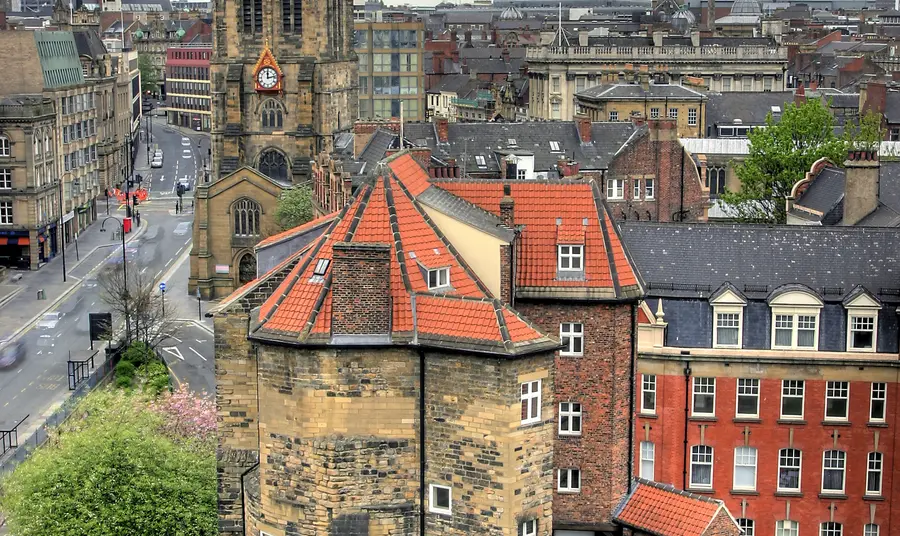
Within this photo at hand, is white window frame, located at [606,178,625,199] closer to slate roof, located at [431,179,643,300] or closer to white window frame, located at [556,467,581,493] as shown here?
slate roof, located at [431,179,643,300]

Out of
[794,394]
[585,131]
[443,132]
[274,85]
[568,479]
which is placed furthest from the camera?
[274,85]

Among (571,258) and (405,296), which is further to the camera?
(571,258)

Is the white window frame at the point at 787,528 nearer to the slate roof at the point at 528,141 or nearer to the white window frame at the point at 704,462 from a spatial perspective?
the white window frame at the point at 704,462

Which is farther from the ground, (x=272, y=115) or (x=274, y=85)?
(x=274, y=85)

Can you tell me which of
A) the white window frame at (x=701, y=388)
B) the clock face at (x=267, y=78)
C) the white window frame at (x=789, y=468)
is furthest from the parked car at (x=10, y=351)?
the white window frame at (x=789, y=468)

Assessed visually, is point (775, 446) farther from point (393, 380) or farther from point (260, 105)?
point (260, 105)

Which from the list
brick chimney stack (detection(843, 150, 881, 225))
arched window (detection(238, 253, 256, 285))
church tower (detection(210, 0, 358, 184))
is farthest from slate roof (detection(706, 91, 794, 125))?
brick chimney stack (detection(843, 150, 881, 225))

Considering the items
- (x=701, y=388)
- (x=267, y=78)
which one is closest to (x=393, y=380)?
(x=701, y=388)
